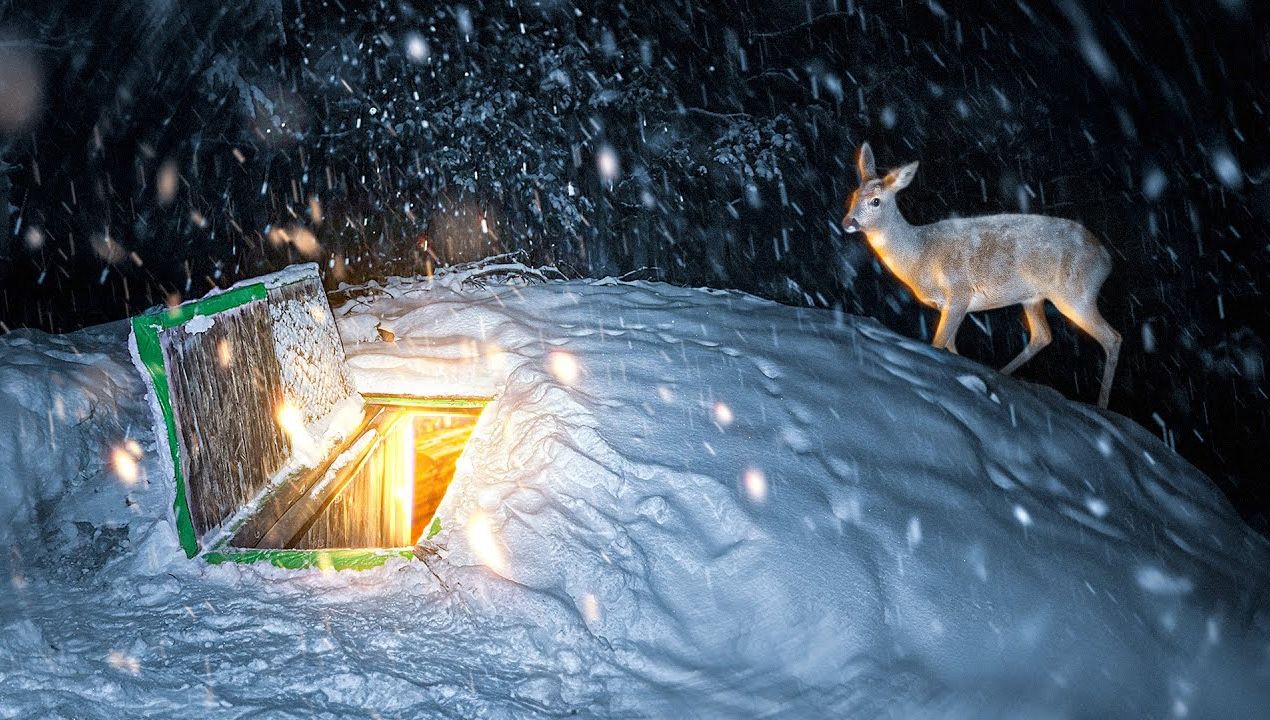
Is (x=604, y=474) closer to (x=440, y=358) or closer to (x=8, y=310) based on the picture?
(x=440, y=358)

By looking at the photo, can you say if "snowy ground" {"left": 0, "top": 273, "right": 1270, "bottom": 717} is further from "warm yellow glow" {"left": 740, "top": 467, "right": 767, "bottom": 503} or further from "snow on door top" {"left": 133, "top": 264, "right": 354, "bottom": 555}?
"snow on door top" {"left": 133, "top": 264, "right": 354, "bottom": 555}

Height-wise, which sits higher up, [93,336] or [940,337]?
[93,336]

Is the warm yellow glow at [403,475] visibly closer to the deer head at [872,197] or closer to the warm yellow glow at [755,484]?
the warm yellow glow at [755,484]

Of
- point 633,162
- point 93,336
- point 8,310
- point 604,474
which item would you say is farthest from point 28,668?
point 633,162

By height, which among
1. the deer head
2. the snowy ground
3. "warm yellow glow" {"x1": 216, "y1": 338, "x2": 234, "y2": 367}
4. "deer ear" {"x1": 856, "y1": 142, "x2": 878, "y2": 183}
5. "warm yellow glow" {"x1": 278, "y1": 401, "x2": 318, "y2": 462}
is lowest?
the snowy ground

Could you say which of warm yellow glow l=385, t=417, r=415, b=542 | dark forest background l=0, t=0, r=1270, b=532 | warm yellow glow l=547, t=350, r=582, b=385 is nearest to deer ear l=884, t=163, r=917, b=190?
dark forest background l=0, t=0, r=1270, b=532

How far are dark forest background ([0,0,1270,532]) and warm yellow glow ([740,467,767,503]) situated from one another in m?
3.58

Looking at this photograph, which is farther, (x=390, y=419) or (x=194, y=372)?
(x=390, y=419)

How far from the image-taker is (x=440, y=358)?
12.9 ft

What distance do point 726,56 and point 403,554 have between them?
196 inches

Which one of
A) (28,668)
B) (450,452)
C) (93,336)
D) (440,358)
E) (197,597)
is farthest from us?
(450,452)

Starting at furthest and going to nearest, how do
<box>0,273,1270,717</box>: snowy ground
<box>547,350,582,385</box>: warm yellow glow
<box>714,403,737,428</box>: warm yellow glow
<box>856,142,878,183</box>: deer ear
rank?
<box>856,142,878,183</box>: deer ear, <box>547,350,582,385</box>: warm yellow glow, <box>714,403,737,428</box>: warm yellow glow, <box>0,273,1270,717</box>: snowy ground

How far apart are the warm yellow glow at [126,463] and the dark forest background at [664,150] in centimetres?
298

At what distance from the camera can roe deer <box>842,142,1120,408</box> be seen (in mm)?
4254
